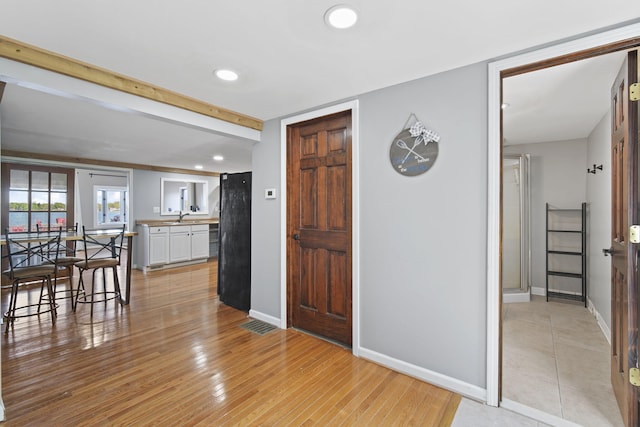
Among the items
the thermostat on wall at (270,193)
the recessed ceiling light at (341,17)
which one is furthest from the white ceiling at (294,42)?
the thermostat on wall at (270,193)

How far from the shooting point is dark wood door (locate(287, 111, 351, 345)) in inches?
109

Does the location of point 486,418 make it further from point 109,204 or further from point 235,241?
point 109,204

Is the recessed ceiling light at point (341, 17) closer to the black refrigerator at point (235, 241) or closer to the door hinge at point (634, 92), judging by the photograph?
the door hinge at point (634, 92)

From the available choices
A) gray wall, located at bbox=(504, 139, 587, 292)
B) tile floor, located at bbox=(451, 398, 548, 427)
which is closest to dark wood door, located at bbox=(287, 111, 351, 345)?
tile floor, located at bbox=(451, 398, 548, 427)

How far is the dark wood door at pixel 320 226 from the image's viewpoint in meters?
2.76

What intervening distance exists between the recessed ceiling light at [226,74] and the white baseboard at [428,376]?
2.47 metres

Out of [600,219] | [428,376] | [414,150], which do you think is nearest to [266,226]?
[414,150]

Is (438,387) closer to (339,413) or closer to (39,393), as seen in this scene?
(339,413)

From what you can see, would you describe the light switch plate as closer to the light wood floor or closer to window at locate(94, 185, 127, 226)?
the light wood floor

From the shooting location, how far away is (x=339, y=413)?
1862 millimetres

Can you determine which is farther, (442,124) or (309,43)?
(442,124)

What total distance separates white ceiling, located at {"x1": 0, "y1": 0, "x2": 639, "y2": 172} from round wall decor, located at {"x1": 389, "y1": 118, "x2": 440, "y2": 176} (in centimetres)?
43

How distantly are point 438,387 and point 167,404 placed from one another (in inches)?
73.8

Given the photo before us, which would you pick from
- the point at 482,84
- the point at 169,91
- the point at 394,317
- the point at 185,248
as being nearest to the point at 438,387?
the point at 394,317
